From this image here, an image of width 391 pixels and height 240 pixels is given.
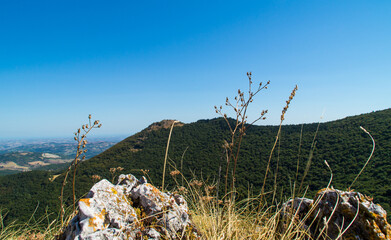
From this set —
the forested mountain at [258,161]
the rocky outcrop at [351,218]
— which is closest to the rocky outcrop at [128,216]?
the rocky outcrop at [351,218]

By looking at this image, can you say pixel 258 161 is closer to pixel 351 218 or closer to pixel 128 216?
pixel 351 218

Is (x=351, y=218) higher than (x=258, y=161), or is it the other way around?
(x=351, y=218)

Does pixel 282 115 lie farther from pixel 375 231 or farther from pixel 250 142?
pixel 250 142

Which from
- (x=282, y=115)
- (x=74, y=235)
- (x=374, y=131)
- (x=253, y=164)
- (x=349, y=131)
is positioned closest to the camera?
(x=74, y=235)

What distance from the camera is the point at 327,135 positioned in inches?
1837

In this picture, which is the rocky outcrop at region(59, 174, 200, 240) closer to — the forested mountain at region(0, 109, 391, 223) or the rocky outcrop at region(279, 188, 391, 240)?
the rocky outcrop at region(279, 188, 391, 240)

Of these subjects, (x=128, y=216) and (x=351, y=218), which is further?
(x=351, y=218)

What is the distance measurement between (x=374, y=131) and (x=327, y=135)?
860 cm

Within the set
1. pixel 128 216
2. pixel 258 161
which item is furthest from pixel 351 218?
pixel 258 161

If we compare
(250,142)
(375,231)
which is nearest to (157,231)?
(375,231)

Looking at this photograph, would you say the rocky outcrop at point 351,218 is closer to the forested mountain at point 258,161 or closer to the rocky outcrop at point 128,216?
the rocky outcrop at point 128,216

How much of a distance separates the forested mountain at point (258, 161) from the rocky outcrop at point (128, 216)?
10.3 m

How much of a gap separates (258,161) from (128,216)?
39337 millimetres

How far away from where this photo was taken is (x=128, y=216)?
6.07 ft
